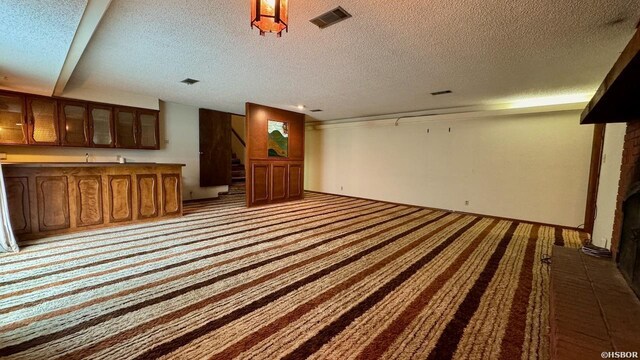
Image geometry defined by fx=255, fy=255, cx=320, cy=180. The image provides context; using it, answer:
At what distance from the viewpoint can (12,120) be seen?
164 inches

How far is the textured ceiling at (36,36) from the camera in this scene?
195cm

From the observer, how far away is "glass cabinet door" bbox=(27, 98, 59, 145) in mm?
4297

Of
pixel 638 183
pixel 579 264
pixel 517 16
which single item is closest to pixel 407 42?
pixel 517 16

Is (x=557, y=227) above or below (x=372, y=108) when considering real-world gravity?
below

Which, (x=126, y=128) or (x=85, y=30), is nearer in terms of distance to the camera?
(x=85, y=30)

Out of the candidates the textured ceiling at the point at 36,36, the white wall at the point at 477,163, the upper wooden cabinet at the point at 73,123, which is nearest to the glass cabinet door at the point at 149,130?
the upper wooden cabinet at the point at 73,123

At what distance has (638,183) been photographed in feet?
6.34

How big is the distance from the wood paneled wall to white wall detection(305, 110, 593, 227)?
1.60m

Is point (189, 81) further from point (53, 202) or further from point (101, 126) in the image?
point (53, 202)

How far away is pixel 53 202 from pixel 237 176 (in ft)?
17.4

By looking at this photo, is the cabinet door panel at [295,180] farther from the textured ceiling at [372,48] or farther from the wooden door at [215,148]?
the textured ceiling at [372,48]

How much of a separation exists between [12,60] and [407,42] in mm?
4540

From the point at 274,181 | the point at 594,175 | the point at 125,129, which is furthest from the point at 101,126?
the point at 594,175

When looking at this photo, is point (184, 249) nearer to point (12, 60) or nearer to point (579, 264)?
point (12, 60)
